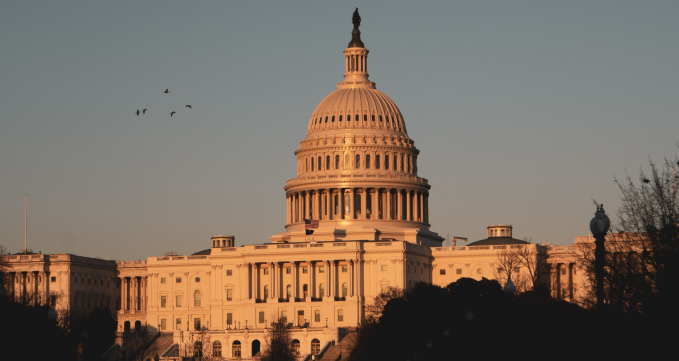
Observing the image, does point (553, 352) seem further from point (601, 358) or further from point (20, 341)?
point (20, 341)

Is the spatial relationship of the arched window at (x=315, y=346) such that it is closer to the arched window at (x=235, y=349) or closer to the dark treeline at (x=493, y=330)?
the arched window at (x=235, y=349)

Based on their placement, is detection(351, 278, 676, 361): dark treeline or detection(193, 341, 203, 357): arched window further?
detection(193, 341, 203, 357): arched window

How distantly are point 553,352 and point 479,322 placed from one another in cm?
2561

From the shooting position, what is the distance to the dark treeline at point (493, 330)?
195ft

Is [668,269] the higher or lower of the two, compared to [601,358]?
higher

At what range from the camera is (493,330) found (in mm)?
83688

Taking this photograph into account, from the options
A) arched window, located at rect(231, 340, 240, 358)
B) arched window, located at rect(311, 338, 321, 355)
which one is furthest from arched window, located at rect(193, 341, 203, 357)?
arched window, located at rect(311, 338, 321, 355)

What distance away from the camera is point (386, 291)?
651ft

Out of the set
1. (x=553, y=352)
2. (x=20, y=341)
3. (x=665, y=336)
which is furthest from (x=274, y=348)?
(x=665, y=336)

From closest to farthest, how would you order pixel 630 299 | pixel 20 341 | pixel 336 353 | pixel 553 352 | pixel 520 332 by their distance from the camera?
pixel 630 299, pixel 553 352, pixel 520 332, pixel 20 341, pixel 336 353

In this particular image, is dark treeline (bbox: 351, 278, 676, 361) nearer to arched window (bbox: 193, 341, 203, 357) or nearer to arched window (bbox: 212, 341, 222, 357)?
arched window (bbox: 193, 341, 203, 357)

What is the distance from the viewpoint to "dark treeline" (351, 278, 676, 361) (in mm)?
59500

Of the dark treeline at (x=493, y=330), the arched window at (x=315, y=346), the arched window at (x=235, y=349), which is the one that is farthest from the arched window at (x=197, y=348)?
the dark treeline at (x=493, y=330)

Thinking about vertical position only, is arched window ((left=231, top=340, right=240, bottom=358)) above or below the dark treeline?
below
